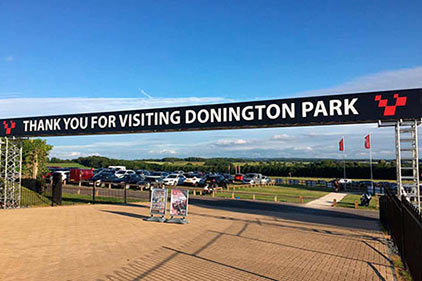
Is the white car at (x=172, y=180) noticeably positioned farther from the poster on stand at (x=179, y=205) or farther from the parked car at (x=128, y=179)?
the poster on stand at (x=179, y=205)

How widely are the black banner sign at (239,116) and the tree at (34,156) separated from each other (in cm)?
1236

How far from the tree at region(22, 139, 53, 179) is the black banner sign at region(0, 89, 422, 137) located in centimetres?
1236

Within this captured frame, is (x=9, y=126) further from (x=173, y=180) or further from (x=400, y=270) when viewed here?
(x=173, y=180)

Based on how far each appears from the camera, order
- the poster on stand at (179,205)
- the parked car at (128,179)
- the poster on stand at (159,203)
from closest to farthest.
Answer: the poster on stand at (179,205)
the poster on stand at (159,203)
the parked car at (128,179)

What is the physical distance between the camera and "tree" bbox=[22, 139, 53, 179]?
30.1m

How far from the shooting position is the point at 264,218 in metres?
16.7

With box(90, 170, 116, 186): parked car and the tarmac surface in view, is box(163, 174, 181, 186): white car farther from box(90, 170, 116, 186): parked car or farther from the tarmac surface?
the tarmac surface

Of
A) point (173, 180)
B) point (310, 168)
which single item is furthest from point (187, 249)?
point (310, 168)

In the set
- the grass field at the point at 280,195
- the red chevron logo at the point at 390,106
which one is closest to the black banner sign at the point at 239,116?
the red chevron logo at the point at 390,106

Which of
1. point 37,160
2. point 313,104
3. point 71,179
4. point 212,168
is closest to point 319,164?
point 212,168

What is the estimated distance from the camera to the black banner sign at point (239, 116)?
11.8m

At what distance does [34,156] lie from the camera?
3091 cm

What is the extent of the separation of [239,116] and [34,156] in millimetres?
24406

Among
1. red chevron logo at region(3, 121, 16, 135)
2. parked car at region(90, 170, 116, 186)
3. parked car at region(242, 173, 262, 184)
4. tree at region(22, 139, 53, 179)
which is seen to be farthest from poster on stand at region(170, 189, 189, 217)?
parked car at region(242, 173, 262, 184)
